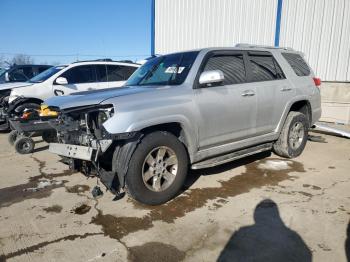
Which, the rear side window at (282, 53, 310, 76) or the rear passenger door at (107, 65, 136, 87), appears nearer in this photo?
the rear side window at (282, 53, 310, 76)

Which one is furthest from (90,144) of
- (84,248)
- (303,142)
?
(303,142)

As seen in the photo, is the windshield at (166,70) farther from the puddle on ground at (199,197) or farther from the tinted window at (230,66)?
the puddle on ground at (199,197)

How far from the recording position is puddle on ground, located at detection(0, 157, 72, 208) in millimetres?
4188

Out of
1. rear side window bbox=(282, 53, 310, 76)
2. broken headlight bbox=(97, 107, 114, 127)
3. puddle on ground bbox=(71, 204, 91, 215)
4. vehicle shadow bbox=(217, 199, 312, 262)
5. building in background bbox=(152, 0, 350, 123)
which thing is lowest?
puddle on ground bbox=(71, 204, 91, 215)

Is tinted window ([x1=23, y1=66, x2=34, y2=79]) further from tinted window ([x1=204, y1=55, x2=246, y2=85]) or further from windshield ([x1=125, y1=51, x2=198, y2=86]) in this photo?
tinted window ([x1=204, y1=55, x2=246, y2=85])

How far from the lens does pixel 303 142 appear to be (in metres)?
5.89

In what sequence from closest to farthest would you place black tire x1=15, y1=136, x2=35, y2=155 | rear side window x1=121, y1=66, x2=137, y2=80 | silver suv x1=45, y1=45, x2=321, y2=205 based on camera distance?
silver suv x1=45, y1=45, x2=321, y2=205 < black tire x1=15, y1=136, x2=35, y2=155 < rear side window x1=121, y1=66, x2=137, y2=80

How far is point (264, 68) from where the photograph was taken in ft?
16.4

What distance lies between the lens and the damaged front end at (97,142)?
3.44 m

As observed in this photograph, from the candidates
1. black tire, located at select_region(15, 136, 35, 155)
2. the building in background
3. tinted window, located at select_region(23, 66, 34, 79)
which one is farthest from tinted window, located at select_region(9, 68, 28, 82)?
the building in background

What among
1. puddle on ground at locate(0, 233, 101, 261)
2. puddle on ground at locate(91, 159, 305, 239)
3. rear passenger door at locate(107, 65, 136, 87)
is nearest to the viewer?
puddle on ground at locate(0, 233, 101, 261)

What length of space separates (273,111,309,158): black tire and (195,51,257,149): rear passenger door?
3.41 ft

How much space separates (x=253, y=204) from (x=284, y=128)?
2.08 meters

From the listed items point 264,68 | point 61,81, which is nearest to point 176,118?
point 264,68
